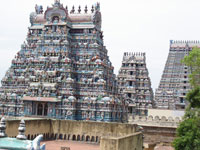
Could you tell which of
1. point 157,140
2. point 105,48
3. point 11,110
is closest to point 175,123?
point 157,140


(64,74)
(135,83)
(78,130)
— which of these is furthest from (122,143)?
(135,83)

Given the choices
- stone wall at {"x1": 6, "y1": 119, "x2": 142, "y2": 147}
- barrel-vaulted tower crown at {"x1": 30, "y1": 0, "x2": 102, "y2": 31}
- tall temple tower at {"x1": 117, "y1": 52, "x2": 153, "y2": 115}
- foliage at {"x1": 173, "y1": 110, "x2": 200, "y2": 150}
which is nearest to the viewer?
foliage at {"x1": 173, "y1": 110, "x2": 200, "y2": 150}

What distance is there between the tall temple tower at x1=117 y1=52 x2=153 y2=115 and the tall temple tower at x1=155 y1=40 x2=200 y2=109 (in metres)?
6.26

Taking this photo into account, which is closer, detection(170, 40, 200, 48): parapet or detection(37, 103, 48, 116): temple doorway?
detection(37, 103, 48, 116): temple doorway

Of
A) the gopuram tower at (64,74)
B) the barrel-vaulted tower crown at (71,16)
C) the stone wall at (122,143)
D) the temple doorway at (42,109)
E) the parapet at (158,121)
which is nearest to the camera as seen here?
the stone wall at (122,143)

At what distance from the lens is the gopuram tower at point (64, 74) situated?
46875mm

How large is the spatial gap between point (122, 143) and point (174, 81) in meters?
52.1

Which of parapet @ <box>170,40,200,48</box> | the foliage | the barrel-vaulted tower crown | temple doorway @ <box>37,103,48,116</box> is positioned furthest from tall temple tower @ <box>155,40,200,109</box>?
the foliage

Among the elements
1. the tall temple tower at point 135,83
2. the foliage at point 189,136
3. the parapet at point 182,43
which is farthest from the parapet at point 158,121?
the parapet at point 182,43

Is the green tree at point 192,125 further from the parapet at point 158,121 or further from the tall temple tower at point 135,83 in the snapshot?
the tall temple tower at point 135,83

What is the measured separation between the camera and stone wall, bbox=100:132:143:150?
784 inches

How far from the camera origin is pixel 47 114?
1845 inches

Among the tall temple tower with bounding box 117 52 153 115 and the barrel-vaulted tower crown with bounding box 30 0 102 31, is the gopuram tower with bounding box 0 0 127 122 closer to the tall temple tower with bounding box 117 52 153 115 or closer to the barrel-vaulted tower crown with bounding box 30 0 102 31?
the barrel-vaulted tower crown with bounding box 30 0 102 31

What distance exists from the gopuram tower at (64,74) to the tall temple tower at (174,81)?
1816 cm
